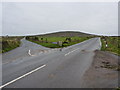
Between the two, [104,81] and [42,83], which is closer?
[42,83]

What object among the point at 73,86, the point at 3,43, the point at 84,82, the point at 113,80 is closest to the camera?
the point at 73,86

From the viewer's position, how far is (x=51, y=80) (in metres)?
6.41

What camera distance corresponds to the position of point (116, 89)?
5453 millimetres

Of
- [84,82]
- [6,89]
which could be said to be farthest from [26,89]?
[84,82]

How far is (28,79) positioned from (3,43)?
20.4m

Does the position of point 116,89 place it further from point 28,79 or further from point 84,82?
point 28,79

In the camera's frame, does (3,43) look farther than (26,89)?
Yes

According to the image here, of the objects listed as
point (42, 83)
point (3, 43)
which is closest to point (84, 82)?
point (42, 83)

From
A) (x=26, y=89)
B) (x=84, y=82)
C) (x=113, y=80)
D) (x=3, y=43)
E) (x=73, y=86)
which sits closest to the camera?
(x=26, y=89)

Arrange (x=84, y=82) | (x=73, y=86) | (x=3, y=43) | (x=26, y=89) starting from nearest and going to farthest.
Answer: (x=26, y=89) < (x=73, y=86) < (x=84, y=82) < (x=3, y=43)

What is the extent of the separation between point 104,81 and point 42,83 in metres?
2.72

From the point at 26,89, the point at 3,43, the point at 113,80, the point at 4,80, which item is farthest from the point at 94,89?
the point at 3,43

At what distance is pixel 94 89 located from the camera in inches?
212

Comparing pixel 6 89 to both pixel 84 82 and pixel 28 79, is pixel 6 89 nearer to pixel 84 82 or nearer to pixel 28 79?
pixel 28 79
